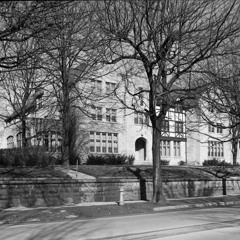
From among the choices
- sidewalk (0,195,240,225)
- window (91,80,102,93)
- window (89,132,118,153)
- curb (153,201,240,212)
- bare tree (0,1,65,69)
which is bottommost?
curb (153,201,240,212)

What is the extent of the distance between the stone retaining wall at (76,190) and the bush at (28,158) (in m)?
3.49

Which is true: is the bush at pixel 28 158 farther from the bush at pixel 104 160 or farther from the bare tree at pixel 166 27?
the bush at pixel 104 160

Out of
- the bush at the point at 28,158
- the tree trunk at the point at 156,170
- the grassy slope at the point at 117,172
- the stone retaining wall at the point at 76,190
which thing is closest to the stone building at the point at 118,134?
the grassy slope at the point at 117,172

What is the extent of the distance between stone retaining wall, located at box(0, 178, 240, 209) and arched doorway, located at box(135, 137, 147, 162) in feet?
73.8

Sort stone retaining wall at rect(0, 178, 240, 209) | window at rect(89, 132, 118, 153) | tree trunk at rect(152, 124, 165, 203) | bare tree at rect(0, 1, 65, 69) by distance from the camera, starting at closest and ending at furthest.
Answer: bare tree at rect(0, 1, 65, 69)
stone retaining wall at rect(0, 178, 240, 209)
tree trunk at rect(152, 124, 165, 203)
window at rect(89, 132, 118, 153)

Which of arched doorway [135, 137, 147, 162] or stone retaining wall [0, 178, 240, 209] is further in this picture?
arched doorway [135, 137, 147, 162]

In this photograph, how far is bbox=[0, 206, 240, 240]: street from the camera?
938cm

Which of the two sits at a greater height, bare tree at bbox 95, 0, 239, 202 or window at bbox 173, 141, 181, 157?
bare tree at bbox 95, 0, 239, 202

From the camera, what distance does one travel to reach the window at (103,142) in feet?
132

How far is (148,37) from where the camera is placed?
1623 cm

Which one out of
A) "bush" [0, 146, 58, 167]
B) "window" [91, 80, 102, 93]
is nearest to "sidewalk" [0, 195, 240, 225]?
"bush" [0, 146, 58, 167]

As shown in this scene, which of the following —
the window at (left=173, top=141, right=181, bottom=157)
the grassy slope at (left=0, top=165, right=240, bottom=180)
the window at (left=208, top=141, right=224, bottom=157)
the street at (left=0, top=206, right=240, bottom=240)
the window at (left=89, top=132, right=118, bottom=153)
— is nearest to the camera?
the street at (left=0, top=206, right=240, bottom=240)

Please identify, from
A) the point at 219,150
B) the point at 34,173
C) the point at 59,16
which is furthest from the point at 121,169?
the point at 219,150

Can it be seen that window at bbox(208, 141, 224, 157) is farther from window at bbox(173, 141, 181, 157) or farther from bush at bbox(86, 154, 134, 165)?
bush at bbox(86, 154, 134, 165)
